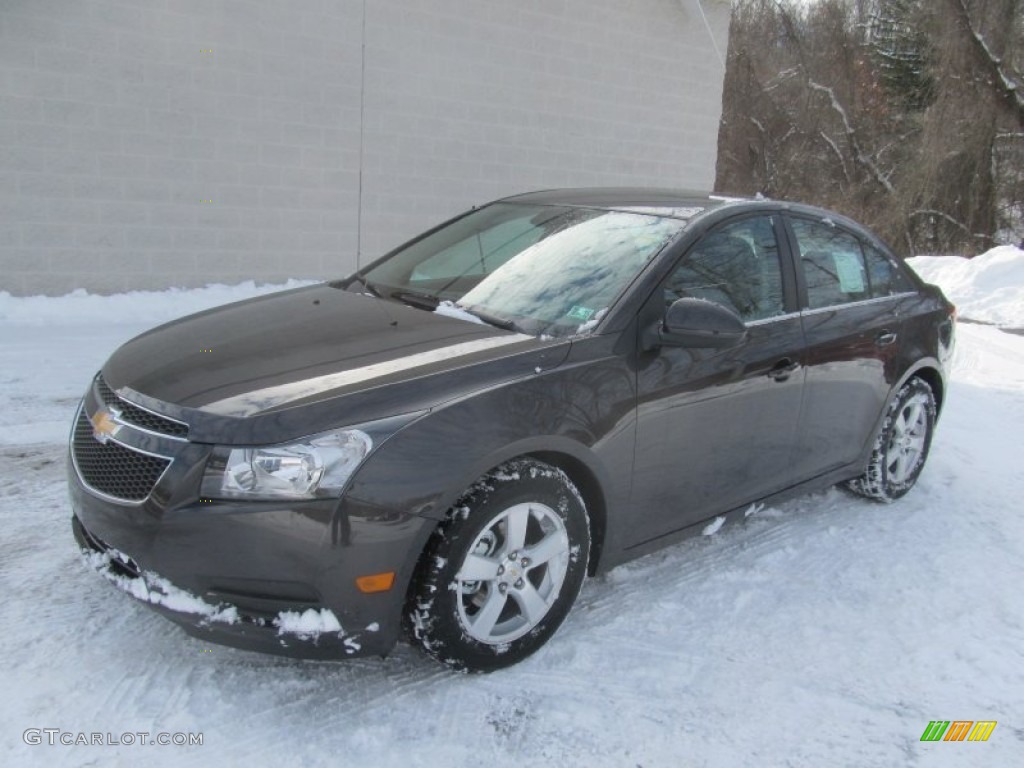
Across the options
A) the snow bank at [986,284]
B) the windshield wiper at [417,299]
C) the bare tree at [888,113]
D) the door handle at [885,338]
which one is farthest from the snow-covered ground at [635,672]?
the bare tree at [888,113]

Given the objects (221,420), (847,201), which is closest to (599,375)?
(221,420)

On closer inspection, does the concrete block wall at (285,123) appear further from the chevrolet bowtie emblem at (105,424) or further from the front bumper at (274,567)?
the front bumper at (274,567)

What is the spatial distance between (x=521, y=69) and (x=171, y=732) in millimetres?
9234

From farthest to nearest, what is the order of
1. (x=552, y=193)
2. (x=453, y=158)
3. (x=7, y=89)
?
(x=453, y=158) < (x=7, y=89) < (x=552, y=193)

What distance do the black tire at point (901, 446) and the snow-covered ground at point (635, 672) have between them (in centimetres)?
27

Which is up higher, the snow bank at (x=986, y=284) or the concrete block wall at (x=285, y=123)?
the concrete block wall at (x=285, y=123)

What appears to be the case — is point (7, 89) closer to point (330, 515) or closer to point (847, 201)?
point (330, 515)

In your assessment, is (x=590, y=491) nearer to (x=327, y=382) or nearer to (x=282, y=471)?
(x=327, y=382)

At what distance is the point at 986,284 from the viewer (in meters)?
12.7

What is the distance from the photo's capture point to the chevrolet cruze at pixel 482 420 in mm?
2490

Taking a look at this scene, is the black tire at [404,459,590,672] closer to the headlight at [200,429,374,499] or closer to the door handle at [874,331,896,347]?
the headlight at [200,429,374,499]

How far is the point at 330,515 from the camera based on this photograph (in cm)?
245

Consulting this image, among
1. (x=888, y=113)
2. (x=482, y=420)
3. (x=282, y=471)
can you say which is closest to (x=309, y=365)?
(x=282, y=471)

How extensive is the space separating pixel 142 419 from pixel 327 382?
0.60m
